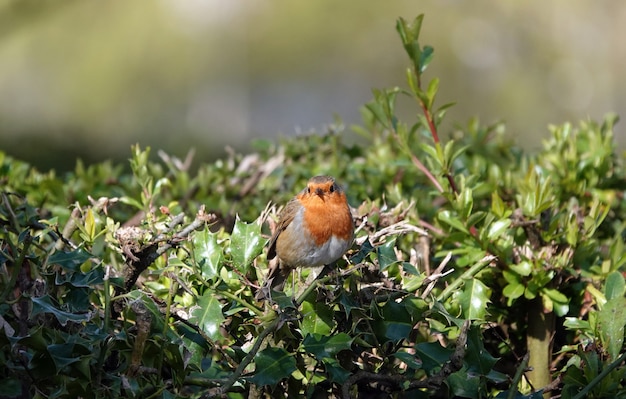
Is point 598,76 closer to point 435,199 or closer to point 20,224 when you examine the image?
point 435,199

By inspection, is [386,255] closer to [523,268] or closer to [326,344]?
[326,344]

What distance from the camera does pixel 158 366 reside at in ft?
5.36

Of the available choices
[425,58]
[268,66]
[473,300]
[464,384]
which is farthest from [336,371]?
[268,66]

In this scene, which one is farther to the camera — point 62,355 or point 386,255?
point 386,255

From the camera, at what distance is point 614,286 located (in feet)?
6.40

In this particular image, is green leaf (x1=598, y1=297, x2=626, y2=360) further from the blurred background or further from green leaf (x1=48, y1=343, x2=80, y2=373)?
the blurred background

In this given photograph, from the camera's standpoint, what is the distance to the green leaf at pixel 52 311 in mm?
1518

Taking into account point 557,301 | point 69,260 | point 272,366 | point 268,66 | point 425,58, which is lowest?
point 268,66

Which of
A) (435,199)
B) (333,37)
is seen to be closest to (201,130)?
(333,37)

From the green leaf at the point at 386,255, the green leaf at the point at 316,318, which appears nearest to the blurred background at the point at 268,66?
the green leaf at the point at 386,255

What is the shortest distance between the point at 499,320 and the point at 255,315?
79 centimetres

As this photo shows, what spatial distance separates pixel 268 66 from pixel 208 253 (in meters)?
8.81

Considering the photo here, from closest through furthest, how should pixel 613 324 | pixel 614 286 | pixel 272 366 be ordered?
pixel 272 366
pixel 613 324
pixel 614 286

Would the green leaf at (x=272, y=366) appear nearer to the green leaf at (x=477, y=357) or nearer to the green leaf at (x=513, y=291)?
the green leaf at (x=477, y=357)
